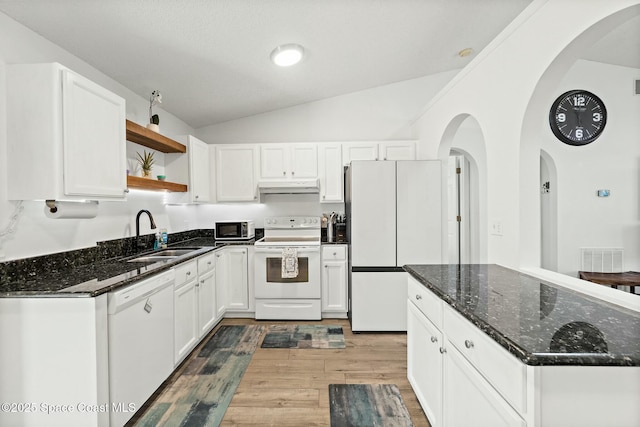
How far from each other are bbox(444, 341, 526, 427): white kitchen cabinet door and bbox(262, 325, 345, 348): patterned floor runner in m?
1.58

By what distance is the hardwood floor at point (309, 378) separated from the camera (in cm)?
192

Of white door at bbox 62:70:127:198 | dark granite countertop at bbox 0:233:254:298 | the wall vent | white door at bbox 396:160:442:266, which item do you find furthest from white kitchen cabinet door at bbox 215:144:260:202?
the wall vent

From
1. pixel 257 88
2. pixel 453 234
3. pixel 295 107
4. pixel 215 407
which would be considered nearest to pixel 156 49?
pixel 257 88

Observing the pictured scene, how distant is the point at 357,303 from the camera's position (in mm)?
3189

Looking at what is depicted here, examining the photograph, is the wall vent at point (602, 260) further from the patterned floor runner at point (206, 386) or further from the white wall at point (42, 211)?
the white wall at point (42, 211)

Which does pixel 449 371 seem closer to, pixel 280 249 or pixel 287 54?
pixel 280 249

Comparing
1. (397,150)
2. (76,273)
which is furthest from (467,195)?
(76,273)

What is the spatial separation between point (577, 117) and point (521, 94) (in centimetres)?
251

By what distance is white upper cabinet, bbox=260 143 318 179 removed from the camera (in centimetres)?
385

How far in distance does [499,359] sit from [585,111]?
153 inches

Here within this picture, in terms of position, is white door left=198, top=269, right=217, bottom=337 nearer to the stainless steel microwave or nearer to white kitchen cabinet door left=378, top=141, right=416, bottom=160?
the stainless steel microwave

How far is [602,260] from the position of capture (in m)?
3.38

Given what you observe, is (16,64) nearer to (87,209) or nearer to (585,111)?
(87,209)

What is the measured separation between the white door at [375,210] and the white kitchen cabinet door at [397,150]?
724 millimetres
